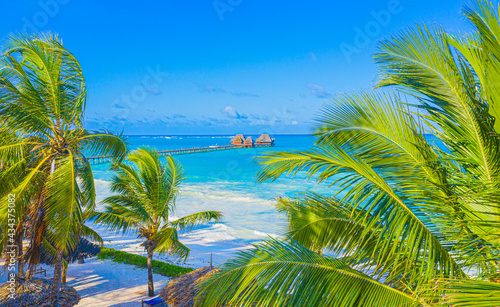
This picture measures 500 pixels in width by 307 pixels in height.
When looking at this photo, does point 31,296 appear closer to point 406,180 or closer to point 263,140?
point 406,180

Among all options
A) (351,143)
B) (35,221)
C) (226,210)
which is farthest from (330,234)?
(226,210)

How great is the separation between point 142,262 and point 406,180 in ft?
44.0

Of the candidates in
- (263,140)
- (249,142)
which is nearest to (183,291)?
(263,140)

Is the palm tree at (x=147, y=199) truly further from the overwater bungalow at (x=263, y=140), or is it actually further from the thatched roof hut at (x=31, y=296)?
the overwater bungalow at (x=263, y=140)

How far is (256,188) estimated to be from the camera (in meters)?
37.1

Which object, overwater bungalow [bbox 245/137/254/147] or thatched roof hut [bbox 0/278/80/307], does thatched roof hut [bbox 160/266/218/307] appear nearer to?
thatched roof hut [bbox 0/278/80/307]

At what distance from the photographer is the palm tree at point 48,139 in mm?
4852

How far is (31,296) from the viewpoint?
683cm

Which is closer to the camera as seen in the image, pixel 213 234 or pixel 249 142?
pixel 213 234

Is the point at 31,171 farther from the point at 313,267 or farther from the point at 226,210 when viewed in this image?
the point at 226,210

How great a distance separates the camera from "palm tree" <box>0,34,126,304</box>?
485 centimetres

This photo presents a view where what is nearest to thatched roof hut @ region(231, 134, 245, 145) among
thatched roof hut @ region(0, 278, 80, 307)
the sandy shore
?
the sandy shore

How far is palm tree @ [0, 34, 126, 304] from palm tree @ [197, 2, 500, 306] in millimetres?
3651

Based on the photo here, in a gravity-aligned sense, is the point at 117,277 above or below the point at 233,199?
below
